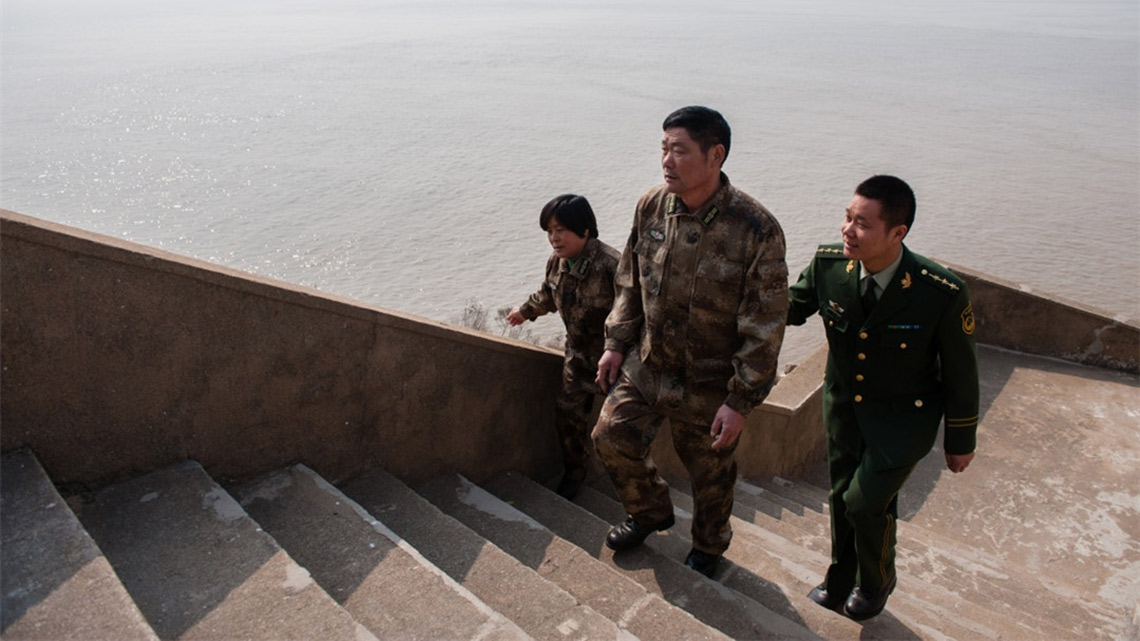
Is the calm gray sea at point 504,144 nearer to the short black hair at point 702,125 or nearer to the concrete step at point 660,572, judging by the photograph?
the concrete step at point 660,572

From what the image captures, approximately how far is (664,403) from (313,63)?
42.2m

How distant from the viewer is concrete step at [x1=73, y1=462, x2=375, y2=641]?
2715mm

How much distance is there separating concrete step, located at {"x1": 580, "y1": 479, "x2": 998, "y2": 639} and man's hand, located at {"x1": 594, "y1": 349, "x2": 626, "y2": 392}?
2.79ft

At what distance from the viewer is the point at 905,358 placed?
3.70m

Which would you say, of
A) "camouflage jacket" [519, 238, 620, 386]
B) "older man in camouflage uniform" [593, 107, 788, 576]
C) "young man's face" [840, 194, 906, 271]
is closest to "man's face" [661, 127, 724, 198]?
"older man in camouflage uniform" [593, 107, 788, 576]

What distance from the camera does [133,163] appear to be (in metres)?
23.6

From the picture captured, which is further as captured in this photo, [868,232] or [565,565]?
[565,565]

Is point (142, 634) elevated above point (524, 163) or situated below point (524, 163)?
above

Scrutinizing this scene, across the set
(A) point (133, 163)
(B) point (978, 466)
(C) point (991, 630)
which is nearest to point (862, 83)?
(A) point (133, 163)

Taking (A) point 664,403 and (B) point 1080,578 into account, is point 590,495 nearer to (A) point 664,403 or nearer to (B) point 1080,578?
(A) point 664,403

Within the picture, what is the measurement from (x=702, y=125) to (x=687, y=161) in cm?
15

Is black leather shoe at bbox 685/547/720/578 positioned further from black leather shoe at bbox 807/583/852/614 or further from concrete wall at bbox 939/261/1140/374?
concrete wall at bbox 939/261/1140/374

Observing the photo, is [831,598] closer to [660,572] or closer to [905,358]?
[660,572]

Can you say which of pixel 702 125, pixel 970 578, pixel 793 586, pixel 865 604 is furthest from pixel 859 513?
pixel 702 125
